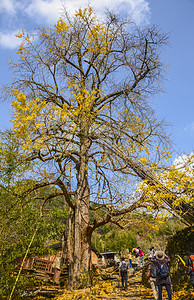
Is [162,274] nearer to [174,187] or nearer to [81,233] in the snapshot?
[174,187]

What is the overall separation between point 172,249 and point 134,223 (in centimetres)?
187

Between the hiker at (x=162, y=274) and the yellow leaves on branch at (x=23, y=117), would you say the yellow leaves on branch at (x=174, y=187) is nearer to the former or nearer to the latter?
the hiker at (x=162, y=274)

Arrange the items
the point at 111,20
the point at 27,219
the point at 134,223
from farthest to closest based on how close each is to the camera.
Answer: the point at 111,20 < the point at 134,223 < the point at 27,219

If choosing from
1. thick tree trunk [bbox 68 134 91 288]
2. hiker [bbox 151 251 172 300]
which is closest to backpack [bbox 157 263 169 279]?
hiker [bbox 151 251 172 300]

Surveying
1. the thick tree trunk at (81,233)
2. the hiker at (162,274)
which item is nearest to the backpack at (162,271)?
the hiker at (162,274)

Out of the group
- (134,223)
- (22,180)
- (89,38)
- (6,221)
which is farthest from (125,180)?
(89,38)

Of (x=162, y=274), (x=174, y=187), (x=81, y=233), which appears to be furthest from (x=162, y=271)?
(x=81, y=233)

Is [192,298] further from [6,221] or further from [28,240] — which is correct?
[6,221]

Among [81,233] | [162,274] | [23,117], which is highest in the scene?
[23,117]

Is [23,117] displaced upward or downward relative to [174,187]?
upward

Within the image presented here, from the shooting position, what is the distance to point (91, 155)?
33.6 feet

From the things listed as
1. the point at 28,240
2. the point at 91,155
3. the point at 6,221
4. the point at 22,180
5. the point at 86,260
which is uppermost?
the point at 91,155

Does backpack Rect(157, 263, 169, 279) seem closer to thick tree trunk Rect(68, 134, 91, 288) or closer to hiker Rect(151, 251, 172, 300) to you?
hiker Rect(151, 251, 172, 300)

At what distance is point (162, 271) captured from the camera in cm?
568
